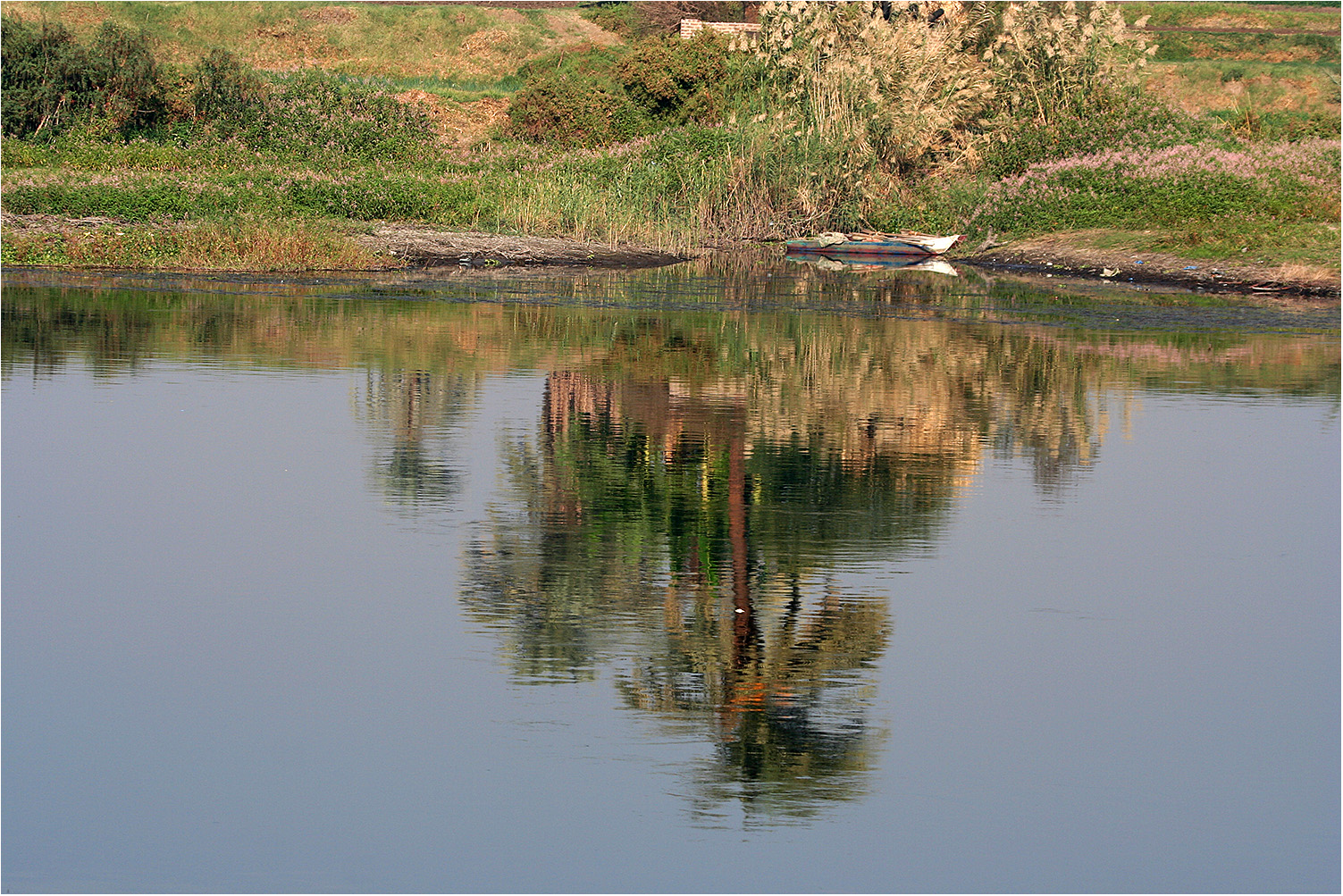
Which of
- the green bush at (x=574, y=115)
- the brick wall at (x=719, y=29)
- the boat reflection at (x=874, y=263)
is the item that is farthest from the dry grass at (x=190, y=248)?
the brick wall at (x=719, y=29)

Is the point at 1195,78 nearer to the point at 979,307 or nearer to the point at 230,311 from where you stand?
the point at 979,307

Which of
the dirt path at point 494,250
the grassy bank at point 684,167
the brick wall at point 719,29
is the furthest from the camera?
the brick wall at point 719,29

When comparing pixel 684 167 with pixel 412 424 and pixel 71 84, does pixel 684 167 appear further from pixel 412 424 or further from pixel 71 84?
pixel 412 424

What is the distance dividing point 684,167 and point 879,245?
6.19 meters

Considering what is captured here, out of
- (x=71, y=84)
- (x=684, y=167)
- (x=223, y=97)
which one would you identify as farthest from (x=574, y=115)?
(x=71, y=84)

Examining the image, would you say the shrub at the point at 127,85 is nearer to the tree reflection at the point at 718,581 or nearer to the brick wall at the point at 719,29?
the brick wall at the point at 719,29

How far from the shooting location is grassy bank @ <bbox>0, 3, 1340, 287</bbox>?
29391 mm

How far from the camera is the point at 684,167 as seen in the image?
36750 millimetres

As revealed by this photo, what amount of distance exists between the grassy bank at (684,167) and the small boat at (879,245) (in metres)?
Answer: 2.72

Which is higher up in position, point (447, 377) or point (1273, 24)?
point (1273, 24)

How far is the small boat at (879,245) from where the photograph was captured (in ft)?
107

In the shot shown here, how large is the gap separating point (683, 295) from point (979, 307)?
A: 4.62 metres

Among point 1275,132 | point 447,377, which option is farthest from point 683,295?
point 1275,132

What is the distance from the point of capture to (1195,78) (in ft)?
227
